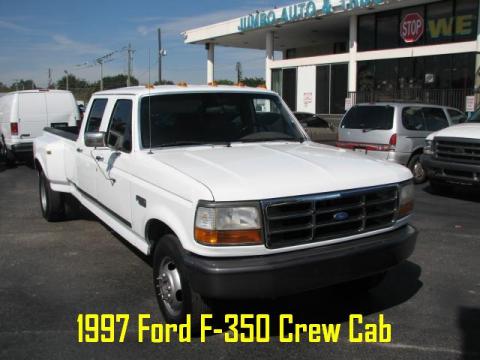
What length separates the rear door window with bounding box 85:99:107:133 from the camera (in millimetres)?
5866

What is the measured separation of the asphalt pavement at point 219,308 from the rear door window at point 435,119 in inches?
191

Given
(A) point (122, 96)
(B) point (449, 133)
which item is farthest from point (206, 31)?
(A) point (122, 96)

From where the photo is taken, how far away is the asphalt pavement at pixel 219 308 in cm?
378

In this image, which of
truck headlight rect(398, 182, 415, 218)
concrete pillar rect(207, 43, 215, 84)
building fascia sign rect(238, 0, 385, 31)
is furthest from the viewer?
concrete pillar rect(207, 43, 215, 84)

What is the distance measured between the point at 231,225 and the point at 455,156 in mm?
7109

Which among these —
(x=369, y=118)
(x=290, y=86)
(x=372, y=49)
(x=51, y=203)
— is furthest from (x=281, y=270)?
(x=290, y=86)

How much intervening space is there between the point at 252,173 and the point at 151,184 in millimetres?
909

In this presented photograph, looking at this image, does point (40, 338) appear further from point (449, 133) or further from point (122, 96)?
point (449, 133)

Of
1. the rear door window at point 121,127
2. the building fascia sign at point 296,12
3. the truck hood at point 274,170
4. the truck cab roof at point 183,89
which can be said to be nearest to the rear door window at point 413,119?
the truck cab roof at point 183,89

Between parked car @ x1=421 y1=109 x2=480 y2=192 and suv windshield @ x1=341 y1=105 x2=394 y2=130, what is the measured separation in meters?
1.27

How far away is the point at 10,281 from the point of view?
5.25m

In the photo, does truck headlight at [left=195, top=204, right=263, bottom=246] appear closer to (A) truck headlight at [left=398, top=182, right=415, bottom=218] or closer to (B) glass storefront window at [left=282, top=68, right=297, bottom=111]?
(A) truck headlight at [left=398, top=182, right=415, bottom=218]

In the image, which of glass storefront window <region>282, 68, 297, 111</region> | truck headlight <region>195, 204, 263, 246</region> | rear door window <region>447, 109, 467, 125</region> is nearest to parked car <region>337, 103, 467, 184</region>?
rear door window <region>447, 109, 467, 125</region>

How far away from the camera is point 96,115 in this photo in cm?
607
